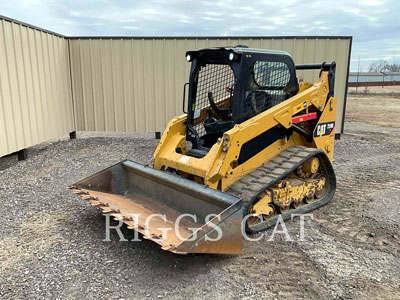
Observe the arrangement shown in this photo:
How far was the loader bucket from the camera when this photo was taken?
3104 mm

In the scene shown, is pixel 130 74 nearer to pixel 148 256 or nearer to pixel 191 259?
pixel 148 256

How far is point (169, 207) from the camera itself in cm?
A: 419

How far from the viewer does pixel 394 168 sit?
7176mm

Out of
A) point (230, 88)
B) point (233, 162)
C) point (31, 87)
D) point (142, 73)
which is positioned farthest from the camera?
point (142, 73)

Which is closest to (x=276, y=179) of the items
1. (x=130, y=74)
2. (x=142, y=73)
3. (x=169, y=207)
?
(x=169, y=207)

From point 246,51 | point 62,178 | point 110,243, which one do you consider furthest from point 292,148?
point 62,178

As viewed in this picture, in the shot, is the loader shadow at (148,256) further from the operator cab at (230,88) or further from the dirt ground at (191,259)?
the operator cab at (230,88)

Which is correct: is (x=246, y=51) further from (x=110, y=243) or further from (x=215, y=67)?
(x=110, y=243)

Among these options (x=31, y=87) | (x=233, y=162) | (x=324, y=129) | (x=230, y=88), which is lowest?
(x=233, y=162)

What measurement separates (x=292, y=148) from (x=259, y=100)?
0.88 metres

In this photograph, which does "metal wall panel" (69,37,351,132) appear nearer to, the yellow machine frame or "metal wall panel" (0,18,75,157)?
"metal wall panel" (0,18,75,157)

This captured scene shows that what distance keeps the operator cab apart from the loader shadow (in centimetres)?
135

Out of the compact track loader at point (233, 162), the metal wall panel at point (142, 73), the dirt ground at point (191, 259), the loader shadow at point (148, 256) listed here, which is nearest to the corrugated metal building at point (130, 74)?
the metal wall panel at point (142, 73)

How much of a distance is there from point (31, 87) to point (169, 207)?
5.45 metres
